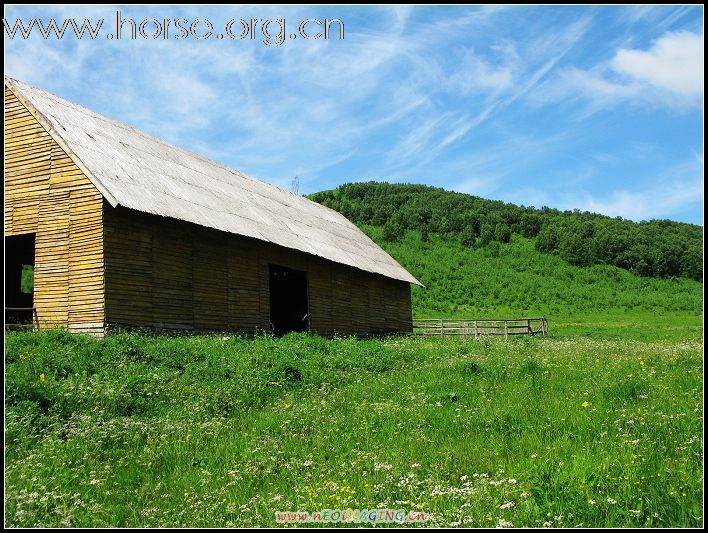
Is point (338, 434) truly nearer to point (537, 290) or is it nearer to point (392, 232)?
point (537, 290)

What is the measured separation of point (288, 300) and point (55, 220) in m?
11.0

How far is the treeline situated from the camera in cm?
7262

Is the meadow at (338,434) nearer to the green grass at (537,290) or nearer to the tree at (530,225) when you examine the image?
the green grass at (537,290)

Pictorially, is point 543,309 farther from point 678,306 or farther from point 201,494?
point 201,494

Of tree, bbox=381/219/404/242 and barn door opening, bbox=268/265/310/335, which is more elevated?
tree, bbox=381/219/404/242

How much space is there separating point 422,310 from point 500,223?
111 feet

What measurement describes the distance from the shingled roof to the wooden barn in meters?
0.06

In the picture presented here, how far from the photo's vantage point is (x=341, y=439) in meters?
7.72

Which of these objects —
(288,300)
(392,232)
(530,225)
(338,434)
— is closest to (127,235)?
(288,300)

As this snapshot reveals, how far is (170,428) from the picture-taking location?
8.38 metres

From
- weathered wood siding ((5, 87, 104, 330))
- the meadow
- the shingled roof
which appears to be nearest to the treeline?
the shingled roof

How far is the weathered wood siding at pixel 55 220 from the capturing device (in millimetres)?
15289

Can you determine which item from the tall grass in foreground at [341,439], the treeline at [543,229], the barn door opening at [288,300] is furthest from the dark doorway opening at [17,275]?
the treeline at [543,229]

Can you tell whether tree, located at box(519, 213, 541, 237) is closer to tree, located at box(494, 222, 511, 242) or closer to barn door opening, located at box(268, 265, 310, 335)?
tree, located at box(494, 222, 511, 242)
